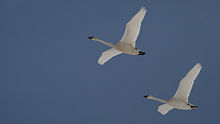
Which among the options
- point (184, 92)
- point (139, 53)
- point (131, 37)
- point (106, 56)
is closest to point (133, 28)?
point (131, 37)

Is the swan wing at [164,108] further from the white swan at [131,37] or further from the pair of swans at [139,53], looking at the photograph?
the white swan at [131,37]

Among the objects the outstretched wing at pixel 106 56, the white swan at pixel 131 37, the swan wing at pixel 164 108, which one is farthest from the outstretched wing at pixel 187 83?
the outstretched wing at pixel 106 56

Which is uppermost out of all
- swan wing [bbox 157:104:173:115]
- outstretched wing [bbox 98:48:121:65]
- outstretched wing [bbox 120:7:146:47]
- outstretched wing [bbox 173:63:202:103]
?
outstretched wing [bbox 120:7:146:47]

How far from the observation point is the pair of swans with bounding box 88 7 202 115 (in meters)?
48.5

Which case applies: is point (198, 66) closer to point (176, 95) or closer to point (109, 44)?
point (176, 95)

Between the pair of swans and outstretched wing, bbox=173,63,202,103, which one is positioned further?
outstretched wing, bbox=173,63,202,103

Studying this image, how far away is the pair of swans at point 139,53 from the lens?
159 feet

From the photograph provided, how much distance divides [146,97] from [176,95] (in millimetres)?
3670

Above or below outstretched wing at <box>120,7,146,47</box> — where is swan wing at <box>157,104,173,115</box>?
below

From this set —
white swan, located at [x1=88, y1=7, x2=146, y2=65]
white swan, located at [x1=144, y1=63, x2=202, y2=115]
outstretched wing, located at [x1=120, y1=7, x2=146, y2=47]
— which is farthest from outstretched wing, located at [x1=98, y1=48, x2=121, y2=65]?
white swan, located at [x1=144, y1=63, x2=202, y2=115]

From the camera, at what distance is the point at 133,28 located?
48656mm

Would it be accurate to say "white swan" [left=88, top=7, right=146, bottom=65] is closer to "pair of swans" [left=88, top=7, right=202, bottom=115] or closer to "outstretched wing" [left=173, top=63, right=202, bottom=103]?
"pair of swans" [left=88, top=7, right=202, bottom=115]

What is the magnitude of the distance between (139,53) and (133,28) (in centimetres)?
186

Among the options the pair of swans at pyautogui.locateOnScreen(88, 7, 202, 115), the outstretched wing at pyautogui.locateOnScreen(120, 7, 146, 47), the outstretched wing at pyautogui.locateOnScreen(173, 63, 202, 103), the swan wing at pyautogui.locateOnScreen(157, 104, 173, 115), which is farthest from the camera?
the swan wing at pyautogui.locateOnScreen(157, 104, 173, 115)
